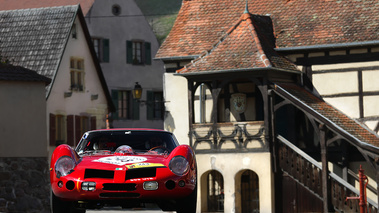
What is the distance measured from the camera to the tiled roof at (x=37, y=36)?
45.9 m

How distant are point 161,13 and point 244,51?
2280 inches

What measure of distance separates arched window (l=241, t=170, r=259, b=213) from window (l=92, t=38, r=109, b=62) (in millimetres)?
20122

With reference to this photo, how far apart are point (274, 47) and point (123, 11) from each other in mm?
21434

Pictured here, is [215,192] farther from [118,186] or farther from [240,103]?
[118,186]

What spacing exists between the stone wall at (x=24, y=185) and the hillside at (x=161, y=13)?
43.0 meters

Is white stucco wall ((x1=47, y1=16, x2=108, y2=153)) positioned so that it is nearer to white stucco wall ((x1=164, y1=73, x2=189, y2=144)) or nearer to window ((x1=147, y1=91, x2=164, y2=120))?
white stucco wall ((x1=164, y1=73, x2=189, y2=144))

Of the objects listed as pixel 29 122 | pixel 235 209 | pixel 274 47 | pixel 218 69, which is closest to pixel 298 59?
pixel 274 47

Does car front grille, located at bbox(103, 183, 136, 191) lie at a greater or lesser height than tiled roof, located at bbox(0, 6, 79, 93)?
lesser

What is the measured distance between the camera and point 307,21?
3809 centimetres

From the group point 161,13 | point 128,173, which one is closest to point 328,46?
point 128,173

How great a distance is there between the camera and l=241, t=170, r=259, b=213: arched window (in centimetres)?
3728

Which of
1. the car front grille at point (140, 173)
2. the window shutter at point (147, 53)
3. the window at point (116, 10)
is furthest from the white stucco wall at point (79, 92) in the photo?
the car front grille at point (140, 173)

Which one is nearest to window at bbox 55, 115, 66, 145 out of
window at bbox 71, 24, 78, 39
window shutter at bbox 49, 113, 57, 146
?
window shutter at bbox 49, 113, 57, 146

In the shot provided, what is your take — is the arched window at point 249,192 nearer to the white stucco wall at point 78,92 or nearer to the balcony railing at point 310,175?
the balcony railing at point 310,175
